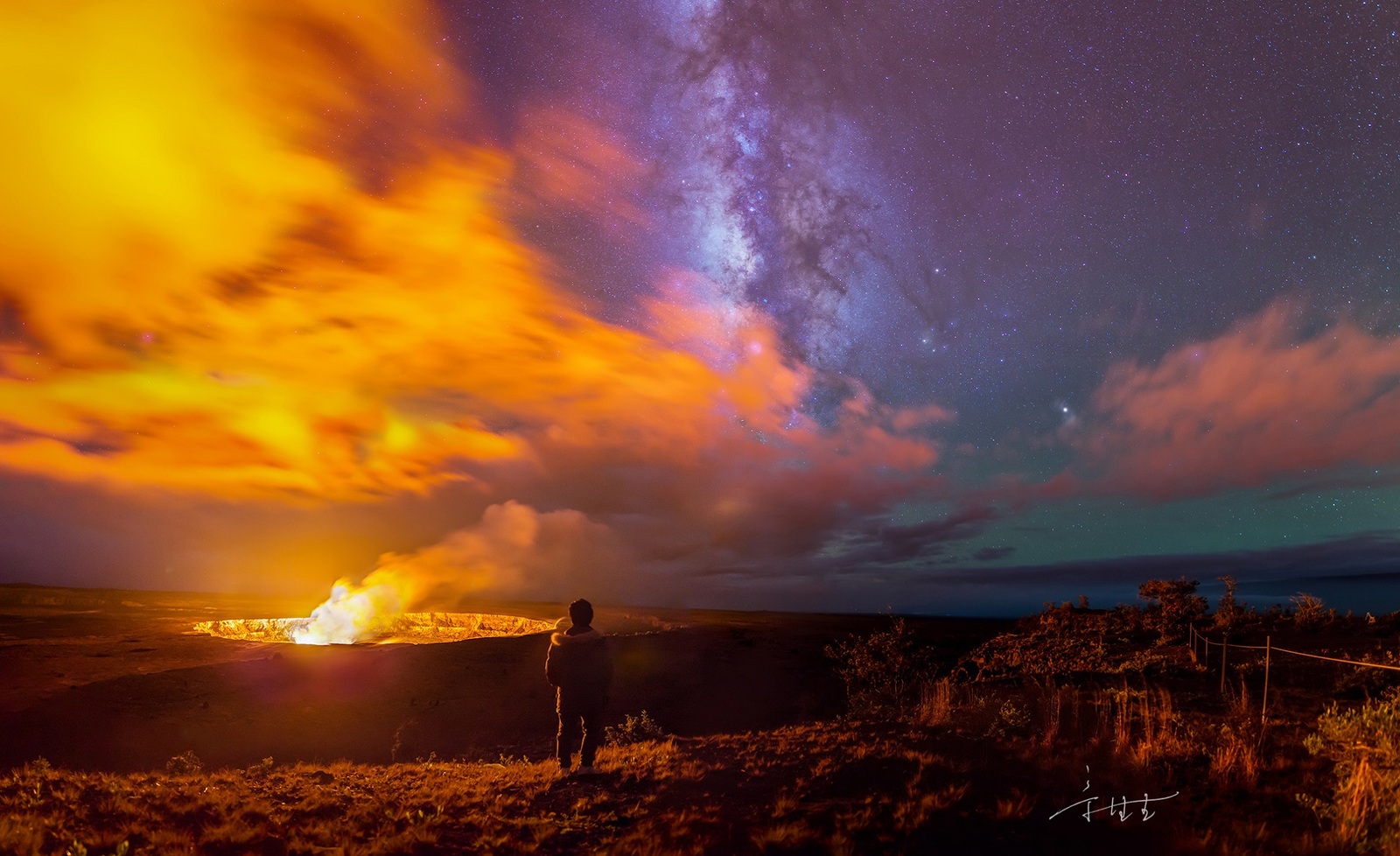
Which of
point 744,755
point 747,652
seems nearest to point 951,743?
point 744,755

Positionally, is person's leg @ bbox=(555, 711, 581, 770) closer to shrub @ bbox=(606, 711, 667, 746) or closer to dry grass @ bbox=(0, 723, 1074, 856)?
dry grass @ bbox=(0, 723, 1074, 856)

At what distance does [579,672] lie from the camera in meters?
11.7

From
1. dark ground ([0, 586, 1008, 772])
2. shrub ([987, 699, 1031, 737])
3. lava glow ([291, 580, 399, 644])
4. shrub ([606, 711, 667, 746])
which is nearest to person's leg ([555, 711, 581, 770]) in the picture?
shrub ([606, 711, 667, 746])

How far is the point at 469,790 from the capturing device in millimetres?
10969

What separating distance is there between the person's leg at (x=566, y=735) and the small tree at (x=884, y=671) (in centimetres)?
1184

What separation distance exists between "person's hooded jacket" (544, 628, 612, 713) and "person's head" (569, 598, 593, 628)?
0.27 m

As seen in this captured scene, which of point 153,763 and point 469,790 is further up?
point 469,790

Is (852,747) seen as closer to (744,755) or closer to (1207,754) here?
(744,755)

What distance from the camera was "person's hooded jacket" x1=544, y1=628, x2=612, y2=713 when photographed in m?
11.7

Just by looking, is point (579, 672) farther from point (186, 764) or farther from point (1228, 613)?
point (1228, 613)

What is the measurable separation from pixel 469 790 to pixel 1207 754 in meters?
12.0
